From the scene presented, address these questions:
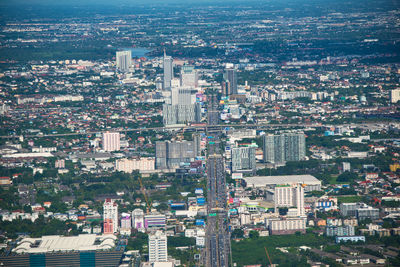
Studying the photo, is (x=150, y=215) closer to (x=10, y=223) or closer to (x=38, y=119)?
(x=10, y=223)

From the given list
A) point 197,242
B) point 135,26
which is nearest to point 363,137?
point 197,242

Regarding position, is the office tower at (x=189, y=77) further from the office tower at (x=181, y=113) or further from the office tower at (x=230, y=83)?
the office tower at (x=181, y=113)

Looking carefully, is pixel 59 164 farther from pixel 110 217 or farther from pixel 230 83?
pixel 230 83

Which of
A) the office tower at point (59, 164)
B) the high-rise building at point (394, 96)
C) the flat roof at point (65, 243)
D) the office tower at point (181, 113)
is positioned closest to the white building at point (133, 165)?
the office tower at point (59, 164)

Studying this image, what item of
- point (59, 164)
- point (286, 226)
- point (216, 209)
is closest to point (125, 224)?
point (216, 209)

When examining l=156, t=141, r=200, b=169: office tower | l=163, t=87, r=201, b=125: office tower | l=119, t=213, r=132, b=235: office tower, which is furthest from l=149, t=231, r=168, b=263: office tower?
l=163, t=87, r=201, b=125: office tower
